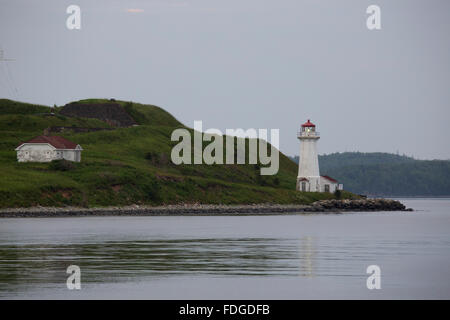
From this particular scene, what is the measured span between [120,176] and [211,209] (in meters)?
17.0

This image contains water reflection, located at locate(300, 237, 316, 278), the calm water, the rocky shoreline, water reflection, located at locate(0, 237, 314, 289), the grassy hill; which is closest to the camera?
the calm water

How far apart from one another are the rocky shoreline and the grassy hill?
1.79 meters

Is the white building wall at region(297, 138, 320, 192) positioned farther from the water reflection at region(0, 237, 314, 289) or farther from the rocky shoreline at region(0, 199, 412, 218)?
the water reflection at region(0, 237, 314, 289)

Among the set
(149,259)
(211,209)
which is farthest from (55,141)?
(149,259)

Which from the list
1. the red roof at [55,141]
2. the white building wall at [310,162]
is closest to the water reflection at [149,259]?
the red roof at [55,141]

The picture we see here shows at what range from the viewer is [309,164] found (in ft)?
519

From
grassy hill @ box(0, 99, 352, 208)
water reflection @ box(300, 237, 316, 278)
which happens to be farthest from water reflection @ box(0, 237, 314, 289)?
grassy hill @ box(0, 99, 352, 208)

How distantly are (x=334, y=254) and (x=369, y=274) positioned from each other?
489 inches

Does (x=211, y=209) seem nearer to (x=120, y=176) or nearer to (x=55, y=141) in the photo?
(x=120, y=176)

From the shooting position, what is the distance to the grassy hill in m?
127

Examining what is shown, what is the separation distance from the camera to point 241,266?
146 feet

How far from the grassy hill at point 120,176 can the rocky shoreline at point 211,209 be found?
5.89ft

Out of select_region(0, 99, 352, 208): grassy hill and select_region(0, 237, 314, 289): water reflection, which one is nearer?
select_region(0, 237, 314, 289): water reflection

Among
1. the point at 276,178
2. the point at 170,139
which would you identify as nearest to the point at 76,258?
the point at 276,178
